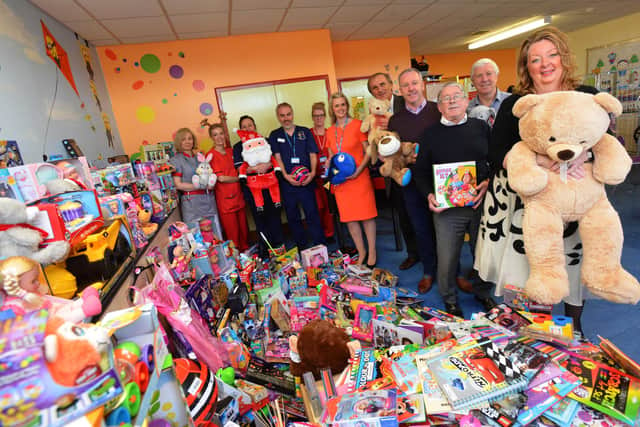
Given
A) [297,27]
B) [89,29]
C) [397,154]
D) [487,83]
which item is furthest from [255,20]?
[487,83]

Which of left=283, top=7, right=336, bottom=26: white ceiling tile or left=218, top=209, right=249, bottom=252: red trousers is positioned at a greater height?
left=283, top=7, right=336, bottom=26: white ceiling tile

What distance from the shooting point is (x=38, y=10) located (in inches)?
110

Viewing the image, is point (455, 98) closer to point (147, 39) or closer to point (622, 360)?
point (622, 360)

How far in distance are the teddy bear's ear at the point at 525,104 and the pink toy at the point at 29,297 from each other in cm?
168

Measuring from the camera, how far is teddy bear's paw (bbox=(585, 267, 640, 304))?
4.36 feet

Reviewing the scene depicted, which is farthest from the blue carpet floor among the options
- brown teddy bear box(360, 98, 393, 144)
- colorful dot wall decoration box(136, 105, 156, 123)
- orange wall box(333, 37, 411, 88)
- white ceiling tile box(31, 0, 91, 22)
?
white ceiling tile box(31, 0, 91, 22)

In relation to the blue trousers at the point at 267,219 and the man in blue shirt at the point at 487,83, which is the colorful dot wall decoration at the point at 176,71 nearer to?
the blue trousers at the point at 267,219

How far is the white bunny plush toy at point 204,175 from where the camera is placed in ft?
11.1

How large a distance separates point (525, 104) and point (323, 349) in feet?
4.55

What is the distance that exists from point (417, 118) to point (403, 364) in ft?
5.83

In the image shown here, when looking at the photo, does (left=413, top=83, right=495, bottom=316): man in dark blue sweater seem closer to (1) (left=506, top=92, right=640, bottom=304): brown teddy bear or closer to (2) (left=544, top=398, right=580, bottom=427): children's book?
(1) (left=506, top=92, right=640, bottom=304): brown teddy bear

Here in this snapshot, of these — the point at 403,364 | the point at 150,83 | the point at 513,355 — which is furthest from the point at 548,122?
the point at 150,83

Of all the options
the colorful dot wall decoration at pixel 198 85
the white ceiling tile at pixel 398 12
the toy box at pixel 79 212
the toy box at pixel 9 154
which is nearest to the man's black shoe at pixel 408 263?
the toy box at pixel 79 212

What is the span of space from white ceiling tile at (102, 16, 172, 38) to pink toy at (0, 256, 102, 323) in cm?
365
